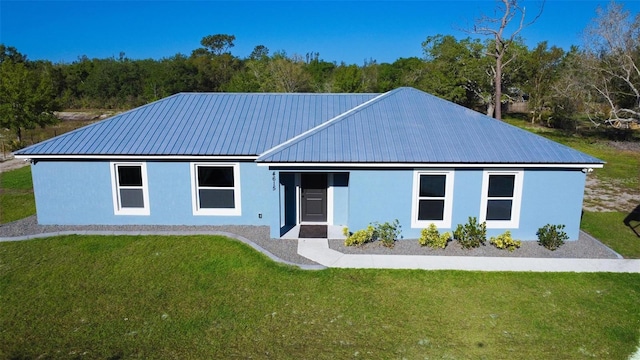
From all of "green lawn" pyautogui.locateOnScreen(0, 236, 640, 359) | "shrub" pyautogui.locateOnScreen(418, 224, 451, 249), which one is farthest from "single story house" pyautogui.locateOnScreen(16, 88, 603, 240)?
"green lawn" pyautogui.locateOnScreen(0, 236, 640, 359)

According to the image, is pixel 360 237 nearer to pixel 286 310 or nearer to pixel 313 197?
pixel 313 197

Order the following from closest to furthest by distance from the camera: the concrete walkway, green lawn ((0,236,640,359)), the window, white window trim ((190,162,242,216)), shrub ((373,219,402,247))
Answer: green lawn ((0,236,640,359)) < the concrete walkway < shrub ((373,219,402,247)) < white window trim ((190,162,242,216)) < the window

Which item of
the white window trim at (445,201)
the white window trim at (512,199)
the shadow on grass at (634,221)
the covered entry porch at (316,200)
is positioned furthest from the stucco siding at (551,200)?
the covered entry porch at (316,200)

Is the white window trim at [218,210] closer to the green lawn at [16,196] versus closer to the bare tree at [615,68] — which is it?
the green lawn at [16,196]

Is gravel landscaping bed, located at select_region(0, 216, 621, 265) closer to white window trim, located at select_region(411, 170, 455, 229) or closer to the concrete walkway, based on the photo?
the concrete walkway

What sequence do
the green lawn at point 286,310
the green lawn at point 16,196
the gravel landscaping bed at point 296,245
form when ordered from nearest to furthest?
the green lawn at point 286,310 → the gravel landscaping bed at point 296,245 → the green lawn at point 16,196
